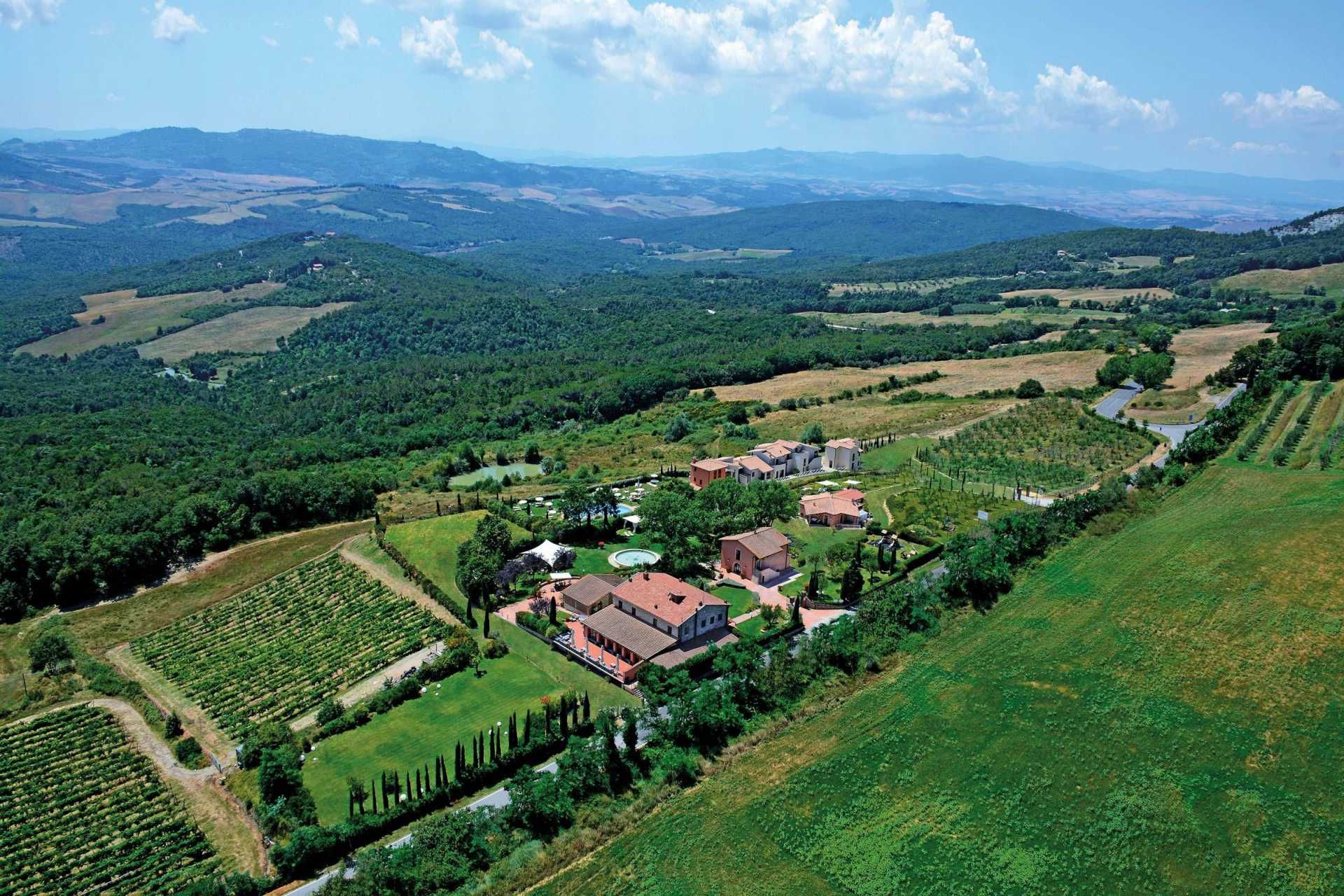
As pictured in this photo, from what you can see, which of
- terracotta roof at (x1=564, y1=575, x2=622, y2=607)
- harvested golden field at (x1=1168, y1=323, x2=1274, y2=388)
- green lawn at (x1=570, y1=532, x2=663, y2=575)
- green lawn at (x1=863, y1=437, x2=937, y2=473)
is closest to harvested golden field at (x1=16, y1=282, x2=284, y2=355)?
green lawn at (x1=570, y1=532, x2=663, y2=575)

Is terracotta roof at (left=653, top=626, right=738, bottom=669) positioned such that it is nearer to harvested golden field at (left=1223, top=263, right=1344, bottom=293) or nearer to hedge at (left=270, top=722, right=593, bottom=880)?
hedge at (left=270, top=722, right=593, bottom=880)

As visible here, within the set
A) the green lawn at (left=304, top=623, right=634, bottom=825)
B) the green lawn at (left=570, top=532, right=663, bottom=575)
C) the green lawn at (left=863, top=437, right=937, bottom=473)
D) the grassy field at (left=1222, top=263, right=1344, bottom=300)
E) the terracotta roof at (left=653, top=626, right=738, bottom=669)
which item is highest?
the grassy field at (left=1222, top=263, right=1344, bottom=300)

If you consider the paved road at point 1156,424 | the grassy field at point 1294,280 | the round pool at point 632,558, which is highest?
the grassy field at point 1294,280

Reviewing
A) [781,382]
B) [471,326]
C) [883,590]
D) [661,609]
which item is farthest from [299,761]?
[471,326]

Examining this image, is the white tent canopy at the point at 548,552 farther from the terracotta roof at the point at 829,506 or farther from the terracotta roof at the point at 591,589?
the terracotta roof at the point at 829,506

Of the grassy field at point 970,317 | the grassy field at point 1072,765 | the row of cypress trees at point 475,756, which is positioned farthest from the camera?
the grassy field at point 970,317

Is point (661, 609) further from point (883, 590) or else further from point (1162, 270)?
point (1162, 270)

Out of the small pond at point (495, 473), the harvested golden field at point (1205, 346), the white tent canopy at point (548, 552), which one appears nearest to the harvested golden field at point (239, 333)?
the small pond at point (495, 473)
